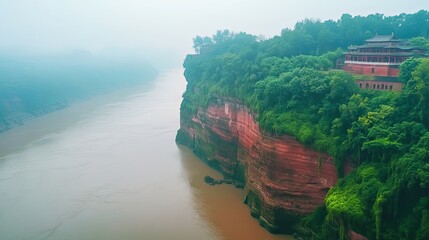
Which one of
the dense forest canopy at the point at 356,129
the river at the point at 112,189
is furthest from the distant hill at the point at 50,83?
the dense forest canopy at the point at 356,129

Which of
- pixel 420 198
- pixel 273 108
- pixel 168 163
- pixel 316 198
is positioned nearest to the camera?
pixel 420 198

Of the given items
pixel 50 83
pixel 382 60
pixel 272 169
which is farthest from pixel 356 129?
pixel 50 83

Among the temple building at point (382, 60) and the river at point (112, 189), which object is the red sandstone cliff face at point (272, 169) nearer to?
the river at point (112, 189)

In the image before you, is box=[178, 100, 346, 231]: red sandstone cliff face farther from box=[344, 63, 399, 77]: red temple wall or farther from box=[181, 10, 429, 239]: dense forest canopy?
box=[344, 63, 399, 77]: red temple wall

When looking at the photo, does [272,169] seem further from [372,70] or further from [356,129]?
[372,70]

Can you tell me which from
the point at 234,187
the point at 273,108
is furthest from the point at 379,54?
the point at 234,187

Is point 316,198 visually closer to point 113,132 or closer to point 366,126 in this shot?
point 366,126

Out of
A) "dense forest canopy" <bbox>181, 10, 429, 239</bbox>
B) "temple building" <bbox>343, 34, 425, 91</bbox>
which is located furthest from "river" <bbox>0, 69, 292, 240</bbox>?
"temple building" <bbox>343, 34, 425, 91</bbox>
